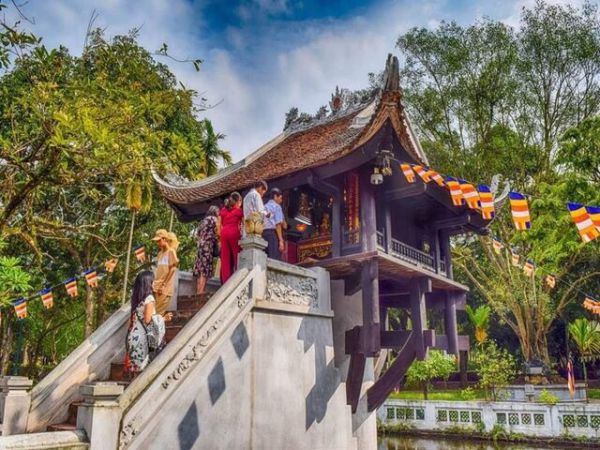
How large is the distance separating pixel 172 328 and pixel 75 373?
1.37 meters

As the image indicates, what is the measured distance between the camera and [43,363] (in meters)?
30.9

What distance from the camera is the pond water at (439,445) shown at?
1614cm

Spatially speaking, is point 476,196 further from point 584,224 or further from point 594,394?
point 594,394

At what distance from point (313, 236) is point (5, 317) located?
59.4ft

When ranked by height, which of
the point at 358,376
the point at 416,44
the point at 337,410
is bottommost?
the point at 337,410

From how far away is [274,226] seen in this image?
842 centimetres

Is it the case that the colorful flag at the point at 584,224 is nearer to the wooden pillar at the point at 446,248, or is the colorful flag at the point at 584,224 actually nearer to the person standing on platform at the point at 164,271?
the wooden pillar at the point at 446,248

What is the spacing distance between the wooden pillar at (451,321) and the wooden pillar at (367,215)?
356 cm

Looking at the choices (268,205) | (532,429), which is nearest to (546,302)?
(532,429)

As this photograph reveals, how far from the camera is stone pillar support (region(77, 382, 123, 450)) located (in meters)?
4.62

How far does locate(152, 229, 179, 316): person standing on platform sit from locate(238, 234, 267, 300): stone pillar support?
3.61 feet

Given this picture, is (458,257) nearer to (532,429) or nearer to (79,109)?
(532,429)

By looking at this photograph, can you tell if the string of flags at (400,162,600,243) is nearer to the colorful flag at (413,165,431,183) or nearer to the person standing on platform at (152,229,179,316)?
the colorful flag at (413,165,431,183)

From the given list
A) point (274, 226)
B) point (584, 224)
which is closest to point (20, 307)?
Answer: point (274, 226)
